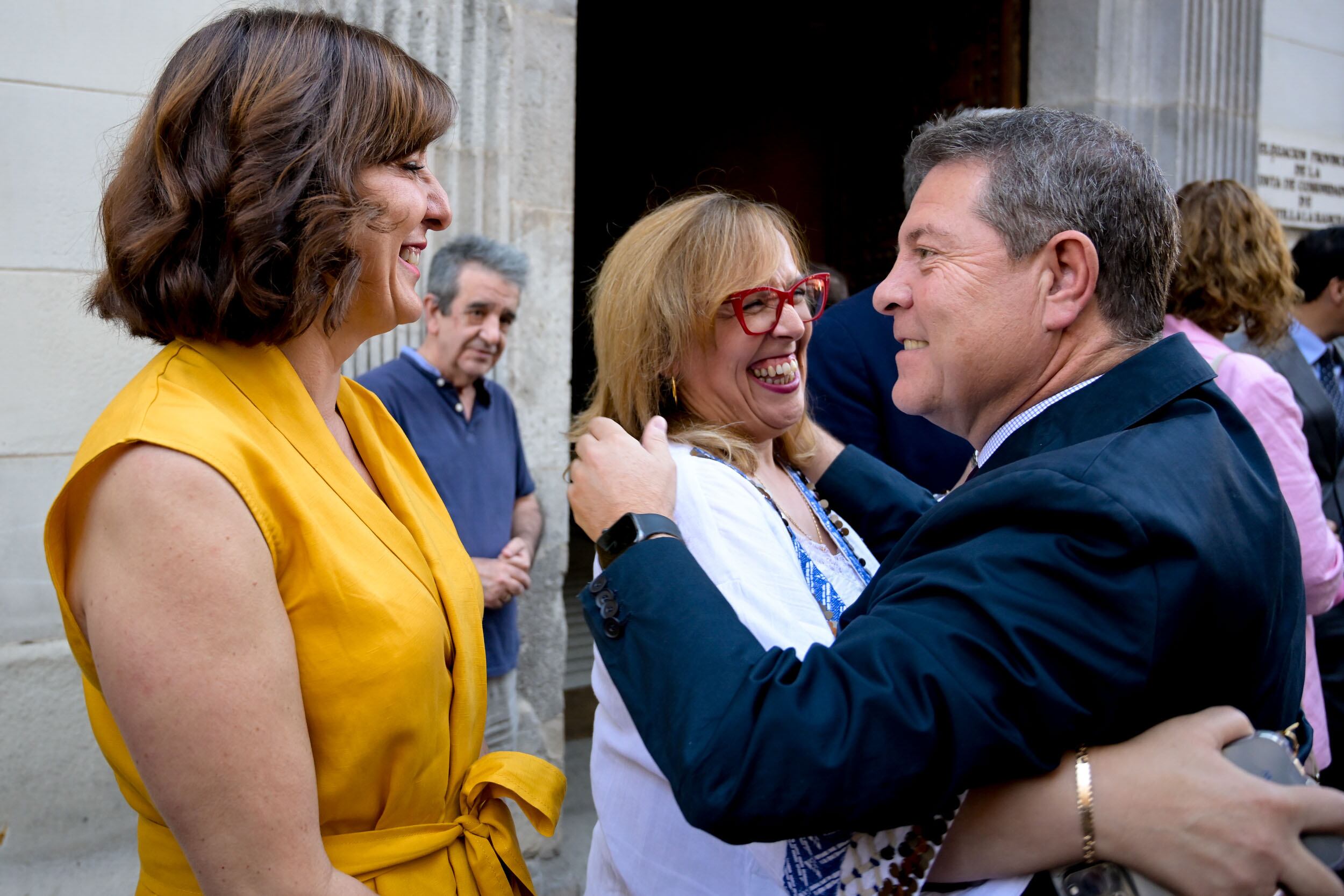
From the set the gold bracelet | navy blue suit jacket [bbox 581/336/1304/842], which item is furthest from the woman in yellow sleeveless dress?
the gold bracelet

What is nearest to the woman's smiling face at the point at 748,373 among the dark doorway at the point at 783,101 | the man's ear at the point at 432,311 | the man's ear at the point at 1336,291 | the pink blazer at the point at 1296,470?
the pink blazer at the point at 1296,470

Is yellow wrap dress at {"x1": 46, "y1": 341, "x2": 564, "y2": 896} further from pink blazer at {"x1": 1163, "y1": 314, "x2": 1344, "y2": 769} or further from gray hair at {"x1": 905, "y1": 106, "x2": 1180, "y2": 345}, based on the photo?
pink blazer at {"x1": 1163, "y1": 314, "x2": 1344, "y2": 769}

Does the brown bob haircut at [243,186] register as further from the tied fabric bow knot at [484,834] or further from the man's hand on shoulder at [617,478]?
the tied fabric bow knot at [484,834]

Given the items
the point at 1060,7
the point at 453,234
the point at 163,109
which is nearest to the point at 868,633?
the point at 163,109

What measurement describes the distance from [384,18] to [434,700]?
2.62 meters

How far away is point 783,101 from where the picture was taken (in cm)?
787

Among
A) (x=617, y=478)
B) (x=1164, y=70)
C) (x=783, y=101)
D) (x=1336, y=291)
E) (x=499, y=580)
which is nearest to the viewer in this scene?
(x=617, y=478)

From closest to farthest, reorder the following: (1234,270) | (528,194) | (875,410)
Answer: (875,410) → (1234,270) → (528,194)

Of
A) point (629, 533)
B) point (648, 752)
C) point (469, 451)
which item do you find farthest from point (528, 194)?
point (648, 752)

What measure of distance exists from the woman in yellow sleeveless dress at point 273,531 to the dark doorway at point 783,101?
311 cm

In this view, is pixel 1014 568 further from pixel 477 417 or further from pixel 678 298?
pixel 477 417

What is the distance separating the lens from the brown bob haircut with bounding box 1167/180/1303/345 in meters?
3.13

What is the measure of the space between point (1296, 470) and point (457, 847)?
8.14 ft

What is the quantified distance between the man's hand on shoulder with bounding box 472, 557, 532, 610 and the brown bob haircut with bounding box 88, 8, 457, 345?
6.50ft
